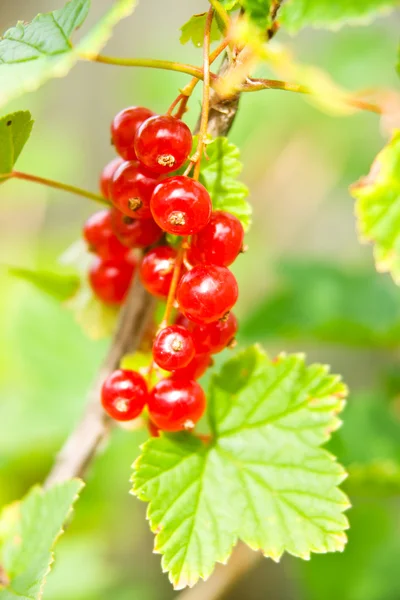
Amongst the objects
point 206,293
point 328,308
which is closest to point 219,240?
point 206,293

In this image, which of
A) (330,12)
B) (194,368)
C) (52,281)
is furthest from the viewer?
(52,281)

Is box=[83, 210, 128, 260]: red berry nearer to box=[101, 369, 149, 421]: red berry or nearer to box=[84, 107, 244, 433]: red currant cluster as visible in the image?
box=[84, 107, 244, 433]: red currant cluster

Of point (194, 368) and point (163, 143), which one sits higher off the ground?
point (163, 143)

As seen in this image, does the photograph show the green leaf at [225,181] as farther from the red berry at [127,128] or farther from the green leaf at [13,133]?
the green leaf at [13,133]

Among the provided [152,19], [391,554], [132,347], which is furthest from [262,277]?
[152,19]

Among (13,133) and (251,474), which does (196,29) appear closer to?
(13,133)

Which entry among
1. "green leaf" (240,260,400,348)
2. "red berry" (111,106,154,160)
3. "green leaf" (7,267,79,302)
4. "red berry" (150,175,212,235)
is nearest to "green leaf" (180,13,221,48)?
"red berry" (111,106,154,160)

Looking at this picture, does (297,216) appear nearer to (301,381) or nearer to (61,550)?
(61,550)
